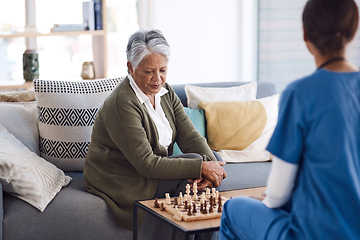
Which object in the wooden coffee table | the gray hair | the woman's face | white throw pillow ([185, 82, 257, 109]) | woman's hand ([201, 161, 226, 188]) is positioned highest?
the gray hair

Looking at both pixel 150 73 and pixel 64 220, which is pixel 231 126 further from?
pixel 64 220

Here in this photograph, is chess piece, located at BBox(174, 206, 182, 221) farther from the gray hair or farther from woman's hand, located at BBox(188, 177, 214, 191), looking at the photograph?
the gray hair

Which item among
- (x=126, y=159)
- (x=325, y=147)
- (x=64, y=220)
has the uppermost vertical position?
(x=325, y=147)

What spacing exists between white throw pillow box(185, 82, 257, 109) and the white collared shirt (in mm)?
598

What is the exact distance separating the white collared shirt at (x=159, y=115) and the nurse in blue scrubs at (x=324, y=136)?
1.14 metres

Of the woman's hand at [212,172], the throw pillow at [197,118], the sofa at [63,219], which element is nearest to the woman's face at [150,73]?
the woman's hand at [212,172]

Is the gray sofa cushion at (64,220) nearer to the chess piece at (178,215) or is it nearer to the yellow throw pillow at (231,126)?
the chess piece at (178,215)

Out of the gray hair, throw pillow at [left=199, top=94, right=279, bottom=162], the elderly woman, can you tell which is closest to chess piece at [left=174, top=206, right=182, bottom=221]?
the elderly woman

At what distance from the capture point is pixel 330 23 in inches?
57.9

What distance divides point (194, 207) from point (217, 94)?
56.5 inches

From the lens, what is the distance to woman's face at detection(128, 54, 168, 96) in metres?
2.50

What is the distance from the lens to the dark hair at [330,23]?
147 centimetres

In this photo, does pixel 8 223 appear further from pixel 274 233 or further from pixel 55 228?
pixel 274 233

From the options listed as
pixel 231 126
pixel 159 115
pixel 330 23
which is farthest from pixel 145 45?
pixel 330 23
